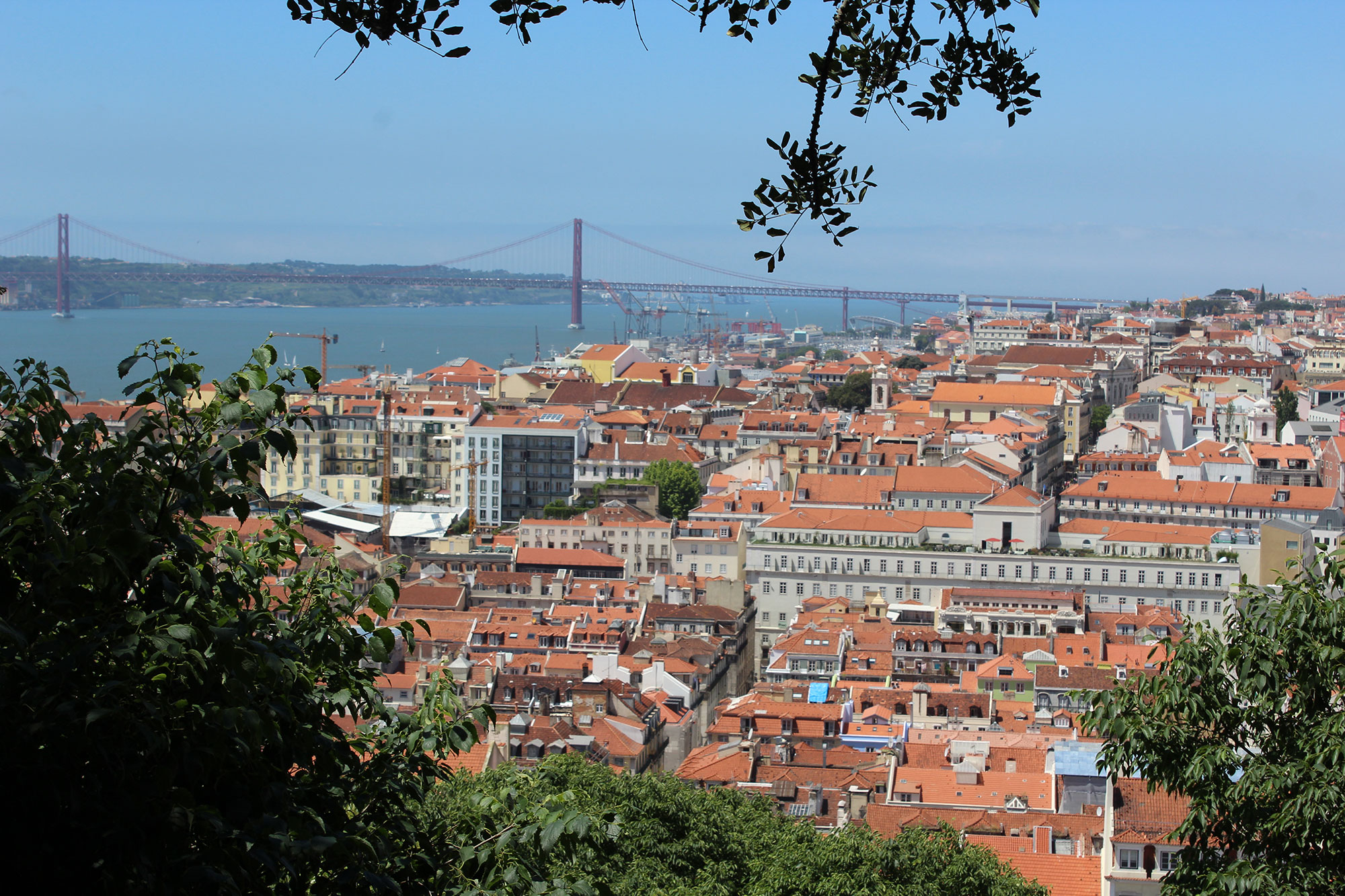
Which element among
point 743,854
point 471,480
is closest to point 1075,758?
point 743,854

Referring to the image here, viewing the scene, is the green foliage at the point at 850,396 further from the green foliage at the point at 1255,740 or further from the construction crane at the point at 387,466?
the green foliage at the point at 1255,740

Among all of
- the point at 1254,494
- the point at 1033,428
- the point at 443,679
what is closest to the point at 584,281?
the point at 1033,428

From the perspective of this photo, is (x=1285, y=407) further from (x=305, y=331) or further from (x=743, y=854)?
(x=305, y=331)

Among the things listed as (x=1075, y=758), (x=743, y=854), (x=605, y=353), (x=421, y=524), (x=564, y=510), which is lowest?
(x=421, y=524)

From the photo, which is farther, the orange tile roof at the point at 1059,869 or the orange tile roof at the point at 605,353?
the orange tile roof at the point at 605,353

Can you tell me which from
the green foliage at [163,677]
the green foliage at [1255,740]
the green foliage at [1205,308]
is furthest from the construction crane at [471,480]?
the green foliage at [1205,308]

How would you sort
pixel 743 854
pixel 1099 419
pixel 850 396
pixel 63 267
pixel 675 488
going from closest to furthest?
pixel 743 854 < pixel 675 488 < pixel 1099 419 < pixel 850 396 < pixel 63 267
